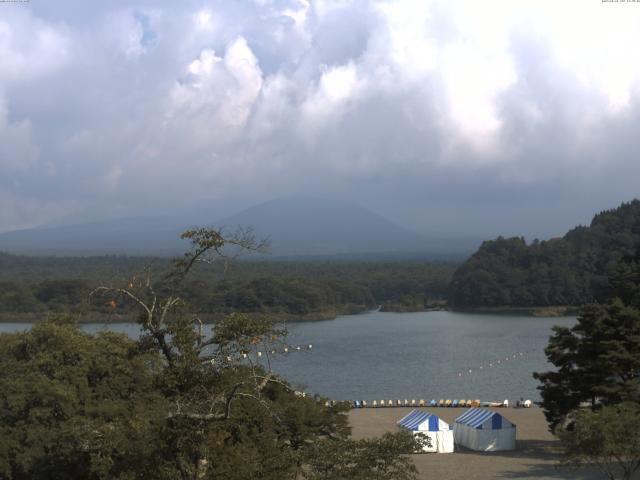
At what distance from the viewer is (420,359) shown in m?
39.2

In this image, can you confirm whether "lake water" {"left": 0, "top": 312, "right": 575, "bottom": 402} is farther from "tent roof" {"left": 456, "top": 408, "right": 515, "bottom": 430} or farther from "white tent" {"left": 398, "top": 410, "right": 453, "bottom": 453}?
"tent roof" {"left": 456, "top": 408, "right": 515, "bottom": 430}

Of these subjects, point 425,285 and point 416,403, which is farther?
point 425,285

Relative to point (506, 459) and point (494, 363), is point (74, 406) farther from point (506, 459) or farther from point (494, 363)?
point (494, 363)

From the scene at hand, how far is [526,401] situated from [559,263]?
50.5 metres

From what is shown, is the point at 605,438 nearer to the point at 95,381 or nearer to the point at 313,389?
the point at 95,381

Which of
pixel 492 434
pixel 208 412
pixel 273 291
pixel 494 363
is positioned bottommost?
pixel 494 363

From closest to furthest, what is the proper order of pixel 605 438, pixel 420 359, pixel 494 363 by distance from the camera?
pixel 605 438 → pixel 494 363 → pixel 420 359

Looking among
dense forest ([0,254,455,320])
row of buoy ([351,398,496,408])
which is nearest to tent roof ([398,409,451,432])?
row of buoy ([351,398,496,408])

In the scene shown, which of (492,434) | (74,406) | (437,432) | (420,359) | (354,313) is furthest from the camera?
(354,313)

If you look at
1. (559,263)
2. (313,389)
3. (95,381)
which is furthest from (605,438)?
(559,263)

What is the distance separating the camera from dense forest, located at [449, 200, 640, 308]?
7038 cm

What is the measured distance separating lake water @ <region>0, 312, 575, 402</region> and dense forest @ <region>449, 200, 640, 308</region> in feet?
35.4

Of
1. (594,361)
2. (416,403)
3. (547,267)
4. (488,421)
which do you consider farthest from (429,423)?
(547,267)

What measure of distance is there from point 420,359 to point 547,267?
123 ft
